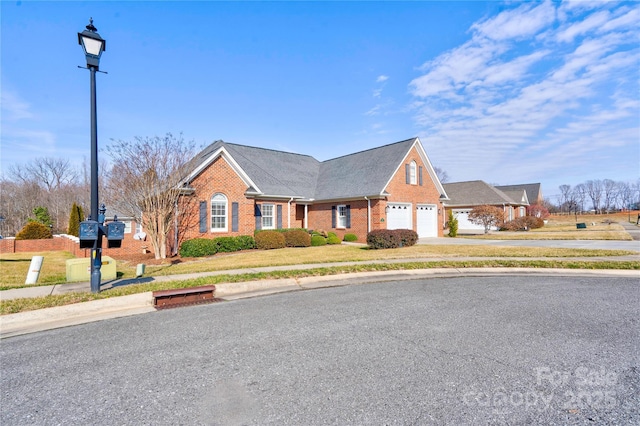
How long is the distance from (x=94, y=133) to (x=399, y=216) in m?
19.3

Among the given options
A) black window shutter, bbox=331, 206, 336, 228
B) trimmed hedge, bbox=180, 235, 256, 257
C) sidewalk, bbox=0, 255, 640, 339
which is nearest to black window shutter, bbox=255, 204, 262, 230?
trimmed hedge, bbox=180, 235, 256, 257

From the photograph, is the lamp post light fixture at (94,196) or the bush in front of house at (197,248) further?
the bush in front of house at (197,248)

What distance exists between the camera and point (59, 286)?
8422 millimetres

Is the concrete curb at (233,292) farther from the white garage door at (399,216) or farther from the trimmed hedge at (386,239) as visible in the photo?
the white garage door at (399,216)

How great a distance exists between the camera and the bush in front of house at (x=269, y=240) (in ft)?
62.3

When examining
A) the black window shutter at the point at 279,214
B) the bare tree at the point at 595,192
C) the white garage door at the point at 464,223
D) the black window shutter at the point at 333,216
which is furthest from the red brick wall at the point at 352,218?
the bare tree at the point at 595,192

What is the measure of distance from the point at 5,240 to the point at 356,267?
75.5ft

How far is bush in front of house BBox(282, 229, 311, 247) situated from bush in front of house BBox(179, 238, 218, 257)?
4660mm

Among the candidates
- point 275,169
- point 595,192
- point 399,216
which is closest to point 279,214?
point 275,169

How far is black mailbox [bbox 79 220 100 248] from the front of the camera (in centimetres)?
718

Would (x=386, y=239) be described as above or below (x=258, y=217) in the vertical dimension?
below

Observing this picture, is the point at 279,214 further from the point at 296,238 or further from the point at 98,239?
the point at 98,239

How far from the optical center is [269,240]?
19.1 meters

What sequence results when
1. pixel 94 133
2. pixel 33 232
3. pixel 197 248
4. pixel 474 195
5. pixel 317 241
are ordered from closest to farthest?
pixel 94 133, pixel 197 248, pixel 317 241, pixel 33 232, pixel 474 195
